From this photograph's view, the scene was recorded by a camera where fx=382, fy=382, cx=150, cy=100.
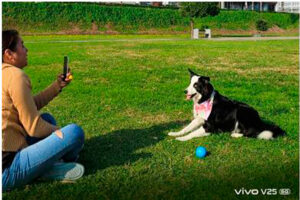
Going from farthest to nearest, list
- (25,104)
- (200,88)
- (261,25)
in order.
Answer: (261,25) < (200,88) < (25,104)

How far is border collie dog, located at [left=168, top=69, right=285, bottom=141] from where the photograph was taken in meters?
4.93

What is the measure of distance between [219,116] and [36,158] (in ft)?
8.42

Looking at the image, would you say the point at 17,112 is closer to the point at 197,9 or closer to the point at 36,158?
the point at 36,158

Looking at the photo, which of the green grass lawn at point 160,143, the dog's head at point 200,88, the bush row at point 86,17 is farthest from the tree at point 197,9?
the dog's head at point 200,88

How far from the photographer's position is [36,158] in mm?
3365

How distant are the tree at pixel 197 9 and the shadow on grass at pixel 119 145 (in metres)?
20.1

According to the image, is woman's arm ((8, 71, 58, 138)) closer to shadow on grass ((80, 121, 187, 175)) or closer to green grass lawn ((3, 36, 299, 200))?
green grass lawn ((3, 36, 299, 200))

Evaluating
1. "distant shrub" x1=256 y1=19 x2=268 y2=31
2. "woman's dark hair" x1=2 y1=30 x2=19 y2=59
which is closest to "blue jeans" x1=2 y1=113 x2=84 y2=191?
"woman's dark hair" x1=2 y1=30 x2=19 y2=59

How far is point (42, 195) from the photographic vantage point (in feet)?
11.1

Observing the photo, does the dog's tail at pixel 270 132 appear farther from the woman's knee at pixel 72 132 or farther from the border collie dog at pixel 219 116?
the woman's knee at pixel 72 132

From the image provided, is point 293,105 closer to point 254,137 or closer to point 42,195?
point 254,137

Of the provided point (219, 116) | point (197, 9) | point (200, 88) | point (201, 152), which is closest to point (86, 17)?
point (197, 9)

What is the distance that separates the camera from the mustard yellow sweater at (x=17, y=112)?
3.25m

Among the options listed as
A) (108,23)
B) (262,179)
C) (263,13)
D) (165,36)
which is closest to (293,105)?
(262,179)
